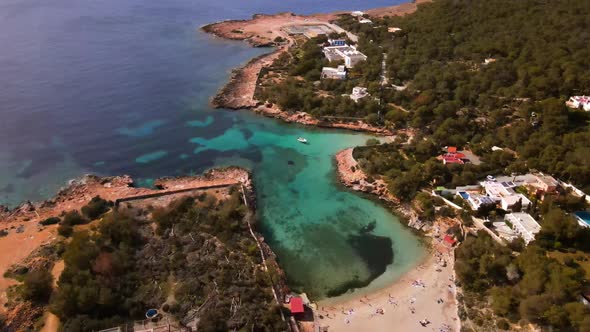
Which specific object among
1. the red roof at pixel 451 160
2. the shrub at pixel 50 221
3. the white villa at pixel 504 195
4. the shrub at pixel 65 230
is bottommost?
the shrub at pixel 50 221

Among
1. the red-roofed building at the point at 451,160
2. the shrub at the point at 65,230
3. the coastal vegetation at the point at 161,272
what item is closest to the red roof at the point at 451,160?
the red-roofed building at the point at 451,160

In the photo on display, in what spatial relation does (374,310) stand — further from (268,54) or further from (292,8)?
(292,8)

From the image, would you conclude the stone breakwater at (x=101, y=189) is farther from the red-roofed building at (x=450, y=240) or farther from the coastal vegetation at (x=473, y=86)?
the red-roofed building at (x=450, y=240)

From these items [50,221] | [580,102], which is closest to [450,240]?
[580,102]

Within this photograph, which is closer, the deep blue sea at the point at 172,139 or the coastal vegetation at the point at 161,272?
the coastal vegetation at the point at 161,272

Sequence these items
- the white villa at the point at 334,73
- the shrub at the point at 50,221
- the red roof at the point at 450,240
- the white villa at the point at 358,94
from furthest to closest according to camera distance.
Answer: the white villa at the point at 334,73 → the white villa at the point at 358,94 → the shrub at the point at 50,221 → the red roof at the point at 450,240

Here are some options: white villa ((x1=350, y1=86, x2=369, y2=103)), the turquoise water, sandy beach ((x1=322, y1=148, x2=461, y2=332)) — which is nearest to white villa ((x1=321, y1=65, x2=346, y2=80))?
white villa ((x1=350, y1=86, x2=369, y2=103))

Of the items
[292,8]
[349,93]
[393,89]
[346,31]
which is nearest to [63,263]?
[349,93]

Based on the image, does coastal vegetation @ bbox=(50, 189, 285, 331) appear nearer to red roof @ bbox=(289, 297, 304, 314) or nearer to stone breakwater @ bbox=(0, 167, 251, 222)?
red roof @ bbox=(289, 297, 304, 314)
